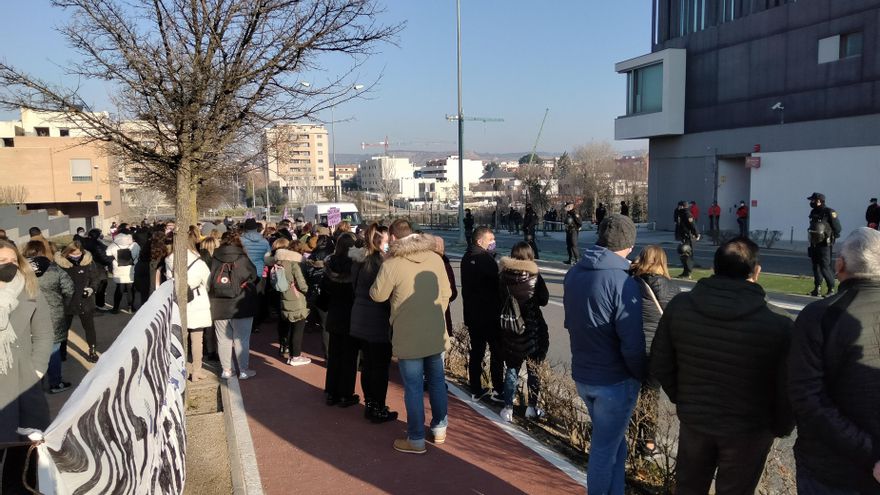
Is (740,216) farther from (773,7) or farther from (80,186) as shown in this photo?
(80,186)

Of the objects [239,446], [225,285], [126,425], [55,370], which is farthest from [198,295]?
[126,425]

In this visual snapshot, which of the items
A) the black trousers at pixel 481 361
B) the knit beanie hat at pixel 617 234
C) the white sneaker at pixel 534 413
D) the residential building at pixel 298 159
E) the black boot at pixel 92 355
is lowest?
the black boot at pixel 92 355

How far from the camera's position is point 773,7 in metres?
28.9

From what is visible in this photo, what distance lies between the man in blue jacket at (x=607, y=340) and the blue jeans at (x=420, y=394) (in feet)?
4.90

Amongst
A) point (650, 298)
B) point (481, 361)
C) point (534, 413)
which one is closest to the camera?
point (650, 298)

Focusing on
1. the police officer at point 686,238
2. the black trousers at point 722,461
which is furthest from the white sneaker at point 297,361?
the police officer at point 686,238

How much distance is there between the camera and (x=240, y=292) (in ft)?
23.9

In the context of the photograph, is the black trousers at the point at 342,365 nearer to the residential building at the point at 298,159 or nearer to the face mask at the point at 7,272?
the residential building at the point at 298,159

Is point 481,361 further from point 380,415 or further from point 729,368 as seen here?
point 729,368

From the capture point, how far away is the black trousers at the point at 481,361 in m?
6.25

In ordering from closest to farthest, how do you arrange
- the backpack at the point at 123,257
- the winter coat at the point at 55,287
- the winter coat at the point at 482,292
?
the winter coat at the point at 482,292 < the winter coat at the point at 55,287 < the backpack at the point at 123,257

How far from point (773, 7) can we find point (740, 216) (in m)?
9.96

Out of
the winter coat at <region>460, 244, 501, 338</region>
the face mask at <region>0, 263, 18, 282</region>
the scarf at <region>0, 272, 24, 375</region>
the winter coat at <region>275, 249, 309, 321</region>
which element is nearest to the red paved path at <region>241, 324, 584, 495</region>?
the winter coat at <region>460, 244, 501, 338</region>

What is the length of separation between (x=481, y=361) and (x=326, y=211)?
20713 millimetres
